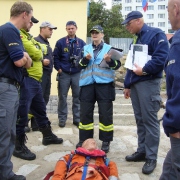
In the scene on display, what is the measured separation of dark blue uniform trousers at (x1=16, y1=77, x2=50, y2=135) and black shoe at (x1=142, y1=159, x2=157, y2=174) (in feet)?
5.94

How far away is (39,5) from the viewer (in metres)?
9.48

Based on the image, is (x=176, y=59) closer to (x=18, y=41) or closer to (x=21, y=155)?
(x=18, y=41)

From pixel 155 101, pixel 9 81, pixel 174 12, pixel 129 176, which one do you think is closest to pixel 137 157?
pixel 129 176

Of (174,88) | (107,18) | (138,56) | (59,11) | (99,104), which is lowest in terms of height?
(99,104)

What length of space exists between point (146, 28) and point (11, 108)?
2.05 metres

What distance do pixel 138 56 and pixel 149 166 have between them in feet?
4.83

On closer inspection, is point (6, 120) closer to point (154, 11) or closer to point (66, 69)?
point (66, 69)

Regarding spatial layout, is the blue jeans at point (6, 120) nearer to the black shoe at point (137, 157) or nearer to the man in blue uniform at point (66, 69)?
the black shoe at point (137, 157)

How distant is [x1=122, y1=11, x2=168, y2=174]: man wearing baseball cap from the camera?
3.70m

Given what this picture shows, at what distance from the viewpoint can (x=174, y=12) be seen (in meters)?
2.23

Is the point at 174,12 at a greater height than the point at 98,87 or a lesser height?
greater

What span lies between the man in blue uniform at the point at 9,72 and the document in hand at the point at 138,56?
4.61 feet

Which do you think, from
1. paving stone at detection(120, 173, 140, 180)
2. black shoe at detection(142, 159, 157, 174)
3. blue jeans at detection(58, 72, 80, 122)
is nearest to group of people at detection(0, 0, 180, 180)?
black shoe at detection(142, 159, 157, 174)

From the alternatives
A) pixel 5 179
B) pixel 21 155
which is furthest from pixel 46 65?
pixel 5 179
